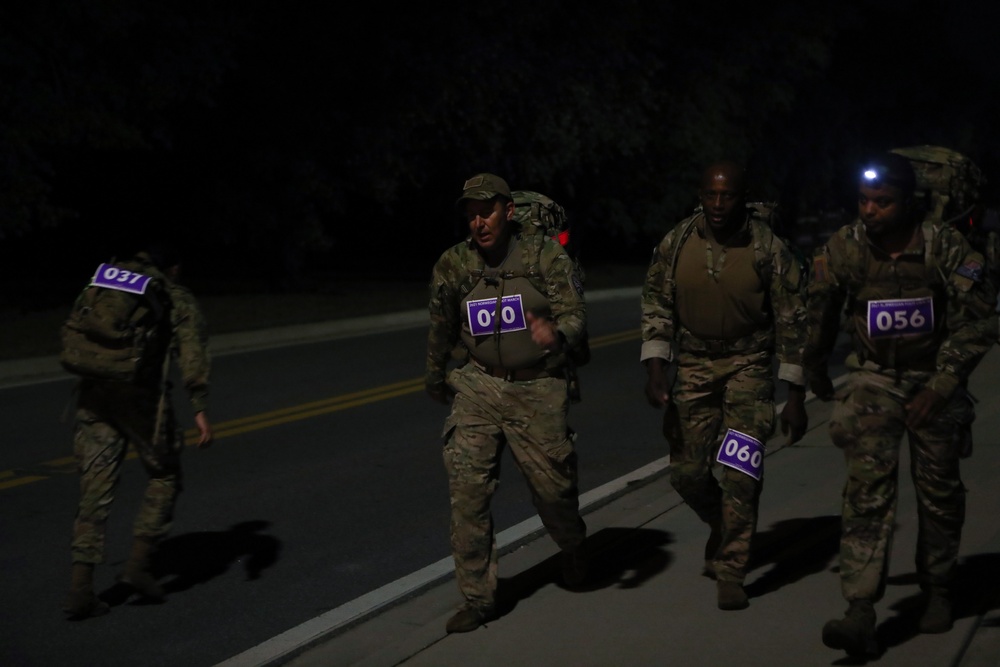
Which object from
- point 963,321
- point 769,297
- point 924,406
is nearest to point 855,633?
point 924,406

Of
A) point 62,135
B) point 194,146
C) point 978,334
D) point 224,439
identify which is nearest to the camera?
point 978,334

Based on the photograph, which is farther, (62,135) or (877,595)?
(62,135)

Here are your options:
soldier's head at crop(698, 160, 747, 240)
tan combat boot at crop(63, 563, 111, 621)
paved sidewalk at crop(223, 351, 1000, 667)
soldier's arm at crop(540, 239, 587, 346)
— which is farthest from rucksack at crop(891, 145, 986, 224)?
tan combat boot at crop(63, 563, 111, 621)

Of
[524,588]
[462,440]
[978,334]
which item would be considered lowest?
[524,588]

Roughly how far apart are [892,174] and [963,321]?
23.1 inches

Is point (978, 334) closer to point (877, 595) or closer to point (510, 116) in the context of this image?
point (877, 595)

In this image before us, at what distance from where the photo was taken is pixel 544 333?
18.0 feet

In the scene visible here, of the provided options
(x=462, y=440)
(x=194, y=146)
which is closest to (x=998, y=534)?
(x=462, y=440)

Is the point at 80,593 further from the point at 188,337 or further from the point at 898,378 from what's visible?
the point at 898,378

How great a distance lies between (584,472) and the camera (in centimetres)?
929

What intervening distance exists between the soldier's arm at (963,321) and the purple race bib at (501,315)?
1593 millimetres

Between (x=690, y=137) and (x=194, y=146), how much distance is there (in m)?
16.2

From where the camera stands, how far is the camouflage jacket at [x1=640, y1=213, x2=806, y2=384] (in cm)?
577

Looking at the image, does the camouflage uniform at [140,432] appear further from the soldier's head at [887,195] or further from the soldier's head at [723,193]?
the soldier's head at [887,195]
